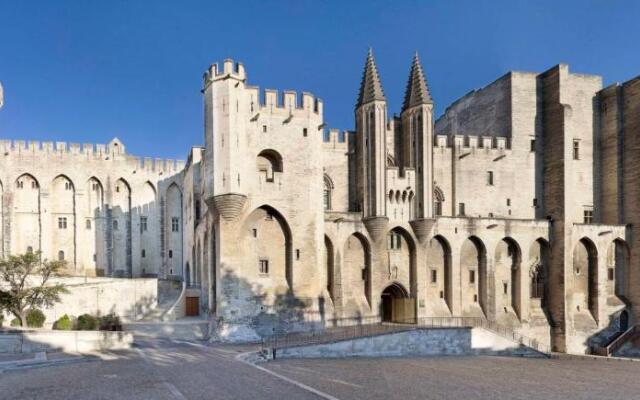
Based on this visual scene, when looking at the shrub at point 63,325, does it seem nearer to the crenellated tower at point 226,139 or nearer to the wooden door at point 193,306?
the wooden door at point 193,306

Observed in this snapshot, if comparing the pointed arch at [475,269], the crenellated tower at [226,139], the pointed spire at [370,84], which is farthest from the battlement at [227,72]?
the pointed arch at [475,269]

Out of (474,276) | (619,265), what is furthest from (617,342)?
(474,276)

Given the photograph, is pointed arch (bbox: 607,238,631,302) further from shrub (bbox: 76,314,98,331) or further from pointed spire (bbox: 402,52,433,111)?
shrub (bbox: 76,314,98,331)

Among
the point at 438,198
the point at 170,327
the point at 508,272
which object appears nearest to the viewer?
→ the point at 170,327

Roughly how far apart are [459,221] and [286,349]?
17565 millimetres

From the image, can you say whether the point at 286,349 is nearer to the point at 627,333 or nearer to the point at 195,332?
the point at 195,332

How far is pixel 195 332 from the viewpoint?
96.3ft

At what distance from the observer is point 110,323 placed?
29.8 m

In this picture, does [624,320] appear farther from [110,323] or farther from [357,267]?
[110,323]

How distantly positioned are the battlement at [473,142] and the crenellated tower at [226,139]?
16.6 meters

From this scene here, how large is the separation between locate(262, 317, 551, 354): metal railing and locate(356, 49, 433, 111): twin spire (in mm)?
14595

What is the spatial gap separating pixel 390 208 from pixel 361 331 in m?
9.35

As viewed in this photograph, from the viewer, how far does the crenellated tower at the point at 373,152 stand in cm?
3238

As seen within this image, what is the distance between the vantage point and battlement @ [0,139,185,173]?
42438 mm
